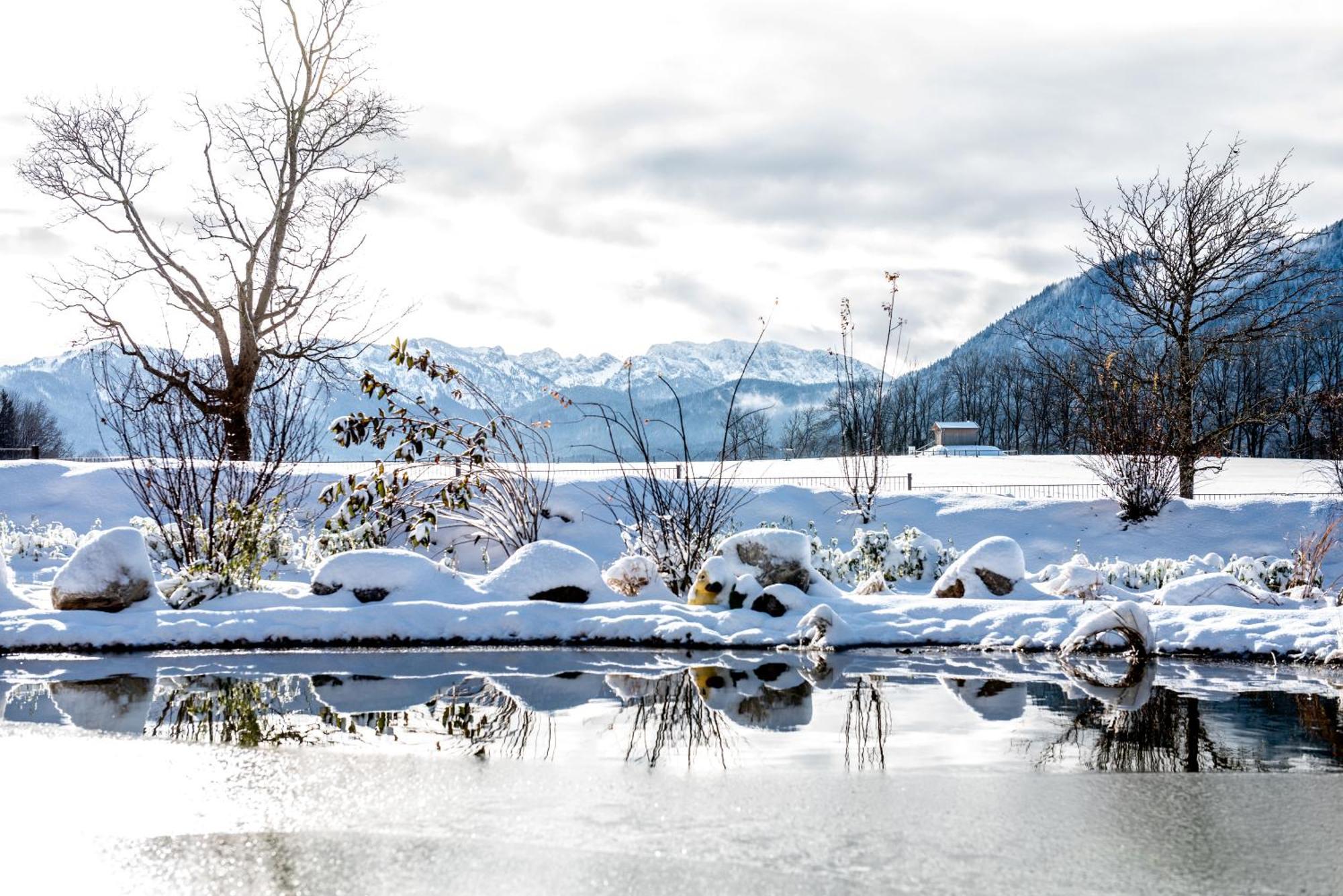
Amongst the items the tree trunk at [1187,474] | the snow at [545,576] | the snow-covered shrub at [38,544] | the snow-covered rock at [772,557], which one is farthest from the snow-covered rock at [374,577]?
the tree trunk at [1187,474]

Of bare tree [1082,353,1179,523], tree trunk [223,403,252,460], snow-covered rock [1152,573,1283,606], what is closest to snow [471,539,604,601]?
snow-covered rock [1152,573,1283,606]

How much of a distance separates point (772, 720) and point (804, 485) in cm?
1482

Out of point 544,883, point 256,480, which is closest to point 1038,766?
point 544,883

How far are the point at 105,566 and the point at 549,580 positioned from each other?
4.23 m

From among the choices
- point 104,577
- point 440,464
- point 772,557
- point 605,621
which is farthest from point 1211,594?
point 104,577

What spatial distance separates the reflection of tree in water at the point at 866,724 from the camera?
562cm

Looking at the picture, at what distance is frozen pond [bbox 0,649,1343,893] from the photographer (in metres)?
4.02

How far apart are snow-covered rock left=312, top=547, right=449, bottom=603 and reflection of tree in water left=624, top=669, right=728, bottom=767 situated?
12.0 feet

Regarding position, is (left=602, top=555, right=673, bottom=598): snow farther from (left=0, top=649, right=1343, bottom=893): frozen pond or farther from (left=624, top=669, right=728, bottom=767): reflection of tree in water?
(left=624, top=669, right=728, bottom=767): reflection of tree in water

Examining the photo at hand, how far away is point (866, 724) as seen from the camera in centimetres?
641

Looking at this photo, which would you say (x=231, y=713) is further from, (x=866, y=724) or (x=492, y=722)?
(x=866, y=724)

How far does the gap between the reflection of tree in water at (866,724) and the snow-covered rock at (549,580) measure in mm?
3528

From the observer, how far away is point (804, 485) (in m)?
21.2

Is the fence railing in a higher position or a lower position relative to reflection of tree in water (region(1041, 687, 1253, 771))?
higher
